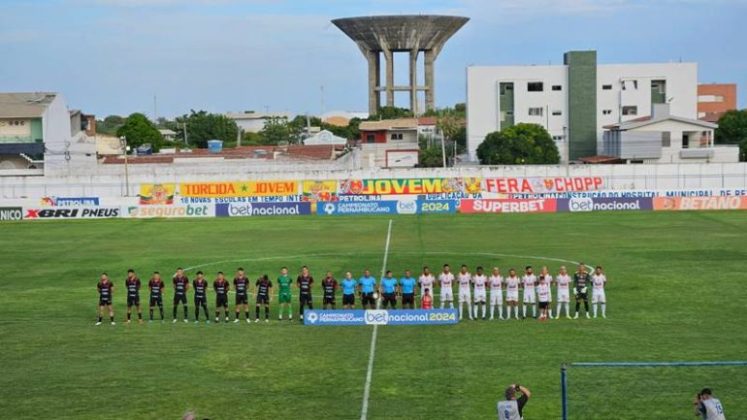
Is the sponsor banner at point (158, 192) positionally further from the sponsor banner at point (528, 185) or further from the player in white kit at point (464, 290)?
the player in white kit at point (464, 290)

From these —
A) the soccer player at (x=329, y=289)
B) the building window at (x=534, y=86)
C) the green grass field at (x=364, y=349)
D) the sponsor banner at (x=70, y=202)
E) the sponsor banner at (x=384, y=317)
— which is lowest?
the green grass field at (x=364, y=349)

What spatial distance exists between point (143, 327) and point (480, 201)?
43.6 meters

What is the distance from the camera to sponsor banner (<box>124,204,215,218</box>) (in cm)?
7112

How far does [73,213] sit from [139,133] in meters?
78.6

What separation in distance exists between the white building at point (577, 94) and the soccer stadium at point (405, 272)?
0.22 metres

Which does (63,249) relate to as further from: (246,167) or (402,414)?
(246,167)

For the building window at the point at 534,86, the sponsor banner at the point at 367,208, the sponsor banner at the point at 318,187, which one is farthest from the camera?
the building window at the point at 534,86

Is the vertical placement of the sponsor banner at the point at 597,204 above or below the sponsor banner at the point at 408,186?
below

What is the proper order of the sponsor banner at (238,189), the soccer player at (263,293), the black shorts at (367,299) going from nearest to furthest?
the soccer player at (263,293), the black shorts at (367,299), the sponsor banner at (238,189)

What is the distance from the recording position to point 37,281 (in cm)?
4206

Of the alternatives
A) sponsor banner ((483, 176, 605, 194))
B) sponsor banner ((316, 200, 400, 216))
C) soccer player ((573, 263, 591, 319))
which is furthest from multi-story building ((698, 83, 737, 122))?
soccer player ((573, 263, 591, 319))

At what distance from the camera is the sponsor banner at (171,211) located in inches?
2800

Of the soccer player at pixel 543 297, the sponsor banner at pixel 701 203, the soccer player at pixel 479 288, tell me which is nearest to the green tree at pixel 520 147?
the sponsor banner at pixel 701 203

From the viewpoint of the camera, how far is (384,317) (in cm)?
2989
